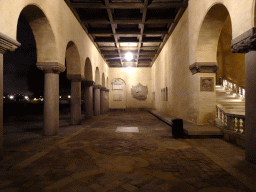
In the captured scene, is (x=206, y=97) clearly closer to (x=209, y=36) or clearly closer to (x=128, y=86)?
(x=209, y=36)

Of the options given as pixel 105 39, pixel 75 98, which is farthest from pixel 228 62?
pixel 75 98

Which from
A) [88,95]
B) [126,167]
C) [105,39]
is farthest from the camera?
[105,39]

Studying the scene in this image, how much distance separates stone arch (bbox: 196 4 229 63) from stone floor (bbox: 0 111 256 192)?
3.73 meters

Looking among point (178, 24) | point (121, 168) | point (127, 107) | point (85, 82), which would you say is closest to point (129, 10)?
point (178, 24)

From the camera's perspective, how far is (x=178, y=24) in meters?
10.8

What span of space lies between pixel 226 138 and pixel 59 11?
8128 mm

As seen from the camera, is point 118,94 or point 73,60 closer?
point 73,60

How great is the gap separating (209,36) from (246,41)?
392 centimetres

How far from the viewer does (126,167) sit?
3.98 m

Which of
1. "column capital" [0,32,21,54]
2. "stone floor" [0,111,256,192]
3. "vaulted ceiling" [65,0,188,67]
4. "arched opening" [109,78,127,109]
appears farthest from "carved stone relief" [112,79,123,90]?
"column capital" [0,32,21,54]

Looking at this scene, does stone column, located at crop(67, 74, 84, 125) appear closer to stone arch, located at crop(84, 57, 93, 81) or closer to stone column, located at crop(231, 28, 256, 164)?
stone arch, located at crop(84, 57, 93, 81)

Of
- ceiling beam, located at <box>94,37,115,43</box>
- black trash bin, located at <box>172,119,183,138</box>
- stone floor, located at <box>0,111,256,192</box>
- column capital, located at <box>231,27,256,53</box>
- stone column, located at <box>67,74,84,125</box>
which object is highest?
ceiling beam, located at <box>94,37,115,43</box>

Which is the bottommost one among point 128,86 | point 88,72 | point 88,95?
point 88,95

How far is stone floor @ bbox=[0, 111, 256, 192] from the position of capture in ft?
10.3
